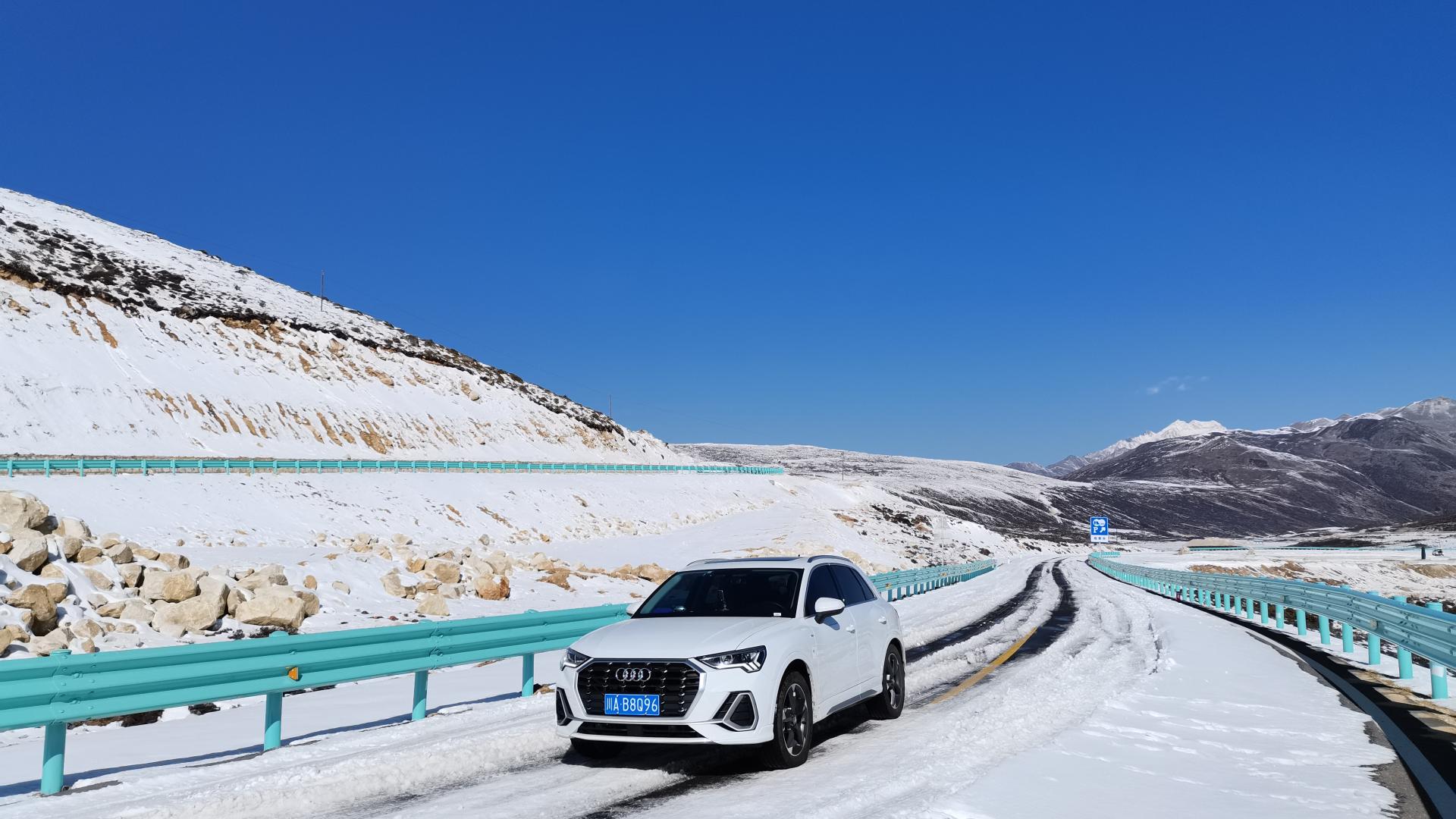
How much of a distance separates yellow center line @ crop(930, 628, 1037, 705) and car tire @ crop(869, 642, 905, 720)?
2.39 ft

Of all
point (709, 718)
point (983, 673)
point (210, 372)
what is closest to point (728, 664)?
point (709, 718)

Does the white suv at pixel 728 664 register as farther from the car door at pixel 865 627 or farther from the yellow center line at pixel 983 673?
the yellow center line at pixel 983 673

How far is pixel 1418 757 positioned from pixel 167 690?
32.9 feet

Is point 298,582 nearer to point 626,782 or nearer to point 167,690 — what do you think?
point 167,690

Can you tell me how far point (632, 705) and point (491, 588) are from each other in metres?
16.9

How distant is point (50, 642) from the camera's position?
1301 centimetres

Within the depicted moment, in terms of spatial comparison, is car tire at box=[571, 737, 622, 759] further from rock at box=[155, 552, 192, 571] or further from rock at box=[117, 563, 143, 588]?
rock at box=[155, 552, 192, 571]

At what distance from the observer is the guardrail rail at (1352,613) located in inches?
415

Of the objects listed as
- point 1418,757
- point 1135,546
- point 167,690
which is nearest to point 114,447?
point 167,690

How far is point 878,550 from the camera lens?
61.3 m

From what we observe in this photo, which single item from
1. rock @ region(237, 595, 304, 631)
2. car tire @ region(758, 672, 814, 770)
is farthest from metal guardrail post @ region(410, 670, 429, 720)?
rock @ region(237, 595, 304, 631)

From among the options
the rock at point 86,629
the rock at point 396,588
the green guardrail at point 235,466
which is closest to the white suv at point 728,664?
the rock at point 86,629

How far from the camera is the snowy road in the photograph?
6.31 m

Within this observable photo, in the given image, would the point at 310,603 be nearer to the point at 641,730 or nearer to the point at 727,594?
the point at 727,594
